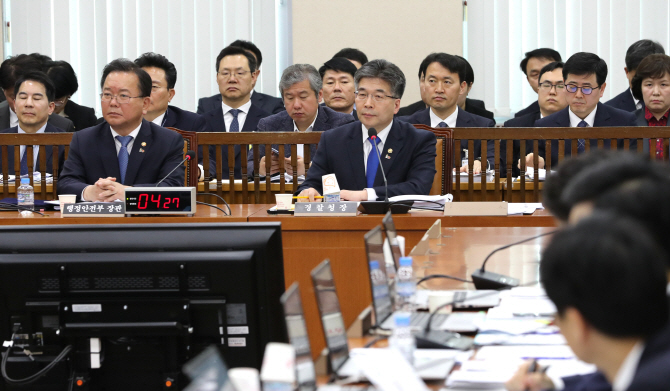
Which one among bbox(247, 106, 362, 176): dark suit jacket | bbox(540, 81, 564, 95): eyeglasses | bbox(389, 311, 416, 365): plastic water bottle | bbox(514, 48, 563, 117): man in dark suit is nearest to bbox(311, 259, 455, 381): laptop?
bbox(389, 311, 416, 365): plastic water bottle

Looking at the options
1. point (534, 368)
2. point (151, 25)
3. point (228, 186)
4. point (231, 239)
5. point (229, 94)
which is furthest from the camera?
point (151, 25)

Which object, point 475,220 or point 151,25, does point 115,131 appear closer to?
point 475,220

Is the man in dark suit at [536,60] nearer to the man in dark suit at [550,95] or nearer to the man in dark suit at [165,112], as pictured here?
the man in dark suit at [550,95]

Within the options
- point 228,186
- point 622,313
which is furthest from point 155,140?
point 622,313

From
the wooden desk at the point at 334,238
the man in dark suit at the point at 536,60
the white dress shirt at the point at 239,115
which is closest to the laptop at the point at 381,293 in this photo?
the wooden desk at the point at 334,238

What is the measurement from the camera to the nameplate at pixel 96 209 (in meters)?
2.93

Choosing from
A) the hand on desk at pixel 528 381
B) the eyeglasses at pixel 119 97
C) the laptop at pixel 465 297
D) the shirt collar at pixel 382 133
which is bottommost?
the hand on desk at pixel 528 381

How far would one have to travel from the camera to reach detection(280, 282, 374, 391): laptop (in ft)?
3.37

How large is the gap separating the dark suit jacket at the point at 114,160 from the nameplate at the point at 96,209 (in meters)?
0.59

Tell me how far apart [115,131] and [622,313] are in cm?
314

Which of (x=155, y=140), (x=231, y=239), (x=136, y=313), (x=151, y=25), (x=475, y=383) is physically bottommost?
(x=475, y=383)

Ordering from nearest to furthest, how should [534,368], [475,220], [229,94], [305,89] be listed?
[534,368], [475,220], [305,89], [229,94]

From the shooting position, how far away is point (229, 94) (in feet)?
16.9

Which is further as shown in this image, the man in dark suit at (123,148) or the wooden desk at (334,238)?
the man in dark suit at (123,148)
